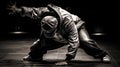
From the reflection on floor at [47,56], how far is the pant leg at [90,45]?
0.21m

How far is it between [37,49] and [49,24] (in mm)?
885

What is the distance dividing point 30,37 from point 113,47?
4.25 m

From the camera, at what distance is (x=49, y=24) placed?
759 cm

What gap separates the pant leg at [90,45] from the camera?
800 centimetres

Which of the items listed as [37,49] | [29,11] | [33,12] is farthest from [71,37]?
[29,11]

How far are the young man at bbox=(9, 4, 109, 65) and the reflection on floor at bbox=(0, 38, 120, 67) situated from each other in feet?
1.03

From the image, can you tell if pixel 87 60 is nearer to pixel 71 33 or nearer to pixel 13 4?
pixel 71 33

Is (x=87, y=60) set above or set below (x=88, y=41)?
below

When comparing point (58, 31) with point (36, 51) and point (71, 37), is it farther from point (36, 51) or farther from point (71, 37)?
point (36, 51)

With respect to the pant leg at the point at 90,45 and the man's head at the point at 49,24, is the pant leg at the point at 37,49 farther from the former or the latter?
the pant leg at the point at 90,45

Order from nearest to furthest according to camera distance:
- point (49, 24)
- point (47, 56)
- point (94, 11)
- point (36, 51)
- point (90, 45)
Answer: point (49, 24) < point (90, 45) < point (36, 51) < point (47, 56) < point (94, 11)

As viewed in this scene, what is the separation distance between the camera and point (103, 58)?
26.8ft

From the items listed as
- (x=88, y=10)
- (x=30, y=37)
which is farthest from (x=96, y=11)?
(x=30, y=37)

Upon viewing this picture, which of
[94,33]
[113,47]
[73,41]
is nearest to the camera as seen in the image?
[73,41]
